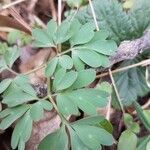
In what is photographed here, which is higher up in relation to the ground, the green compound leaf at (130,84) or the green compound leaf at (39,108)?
the green compound leaf at (39,108)

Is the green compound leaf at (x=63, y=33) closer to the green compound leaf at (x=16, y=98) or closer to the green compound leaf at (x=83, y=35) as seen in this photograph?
the green compound leaf at (x=83, y=35)

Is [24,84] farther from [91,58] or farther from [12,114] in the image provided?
[91,58]

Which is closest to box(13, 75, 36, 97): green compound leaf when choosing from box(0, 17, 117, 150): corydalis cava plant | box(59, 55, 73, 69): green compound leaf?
box(0, 17, 117, 150): corydalis cava plant

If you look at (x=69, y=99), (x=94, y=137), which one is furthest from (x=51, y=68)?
(x=94, y=137)

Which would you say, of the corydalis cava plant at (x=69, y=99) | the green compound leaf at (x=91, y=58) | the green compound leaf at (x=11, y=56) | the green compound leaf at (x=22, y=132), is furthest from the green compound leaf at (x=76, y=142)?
the green compound leaf at (x=11, y=56)

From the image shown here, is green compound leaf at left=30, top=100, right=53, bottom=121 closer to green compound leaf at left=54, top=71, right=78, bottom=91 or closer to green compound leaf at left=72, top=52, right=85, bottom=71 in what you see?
green compound leaf at left=54, top=71, right=78, bottom=91

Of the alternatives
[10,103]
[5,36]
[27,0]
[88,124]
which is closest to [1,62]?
[10,103]

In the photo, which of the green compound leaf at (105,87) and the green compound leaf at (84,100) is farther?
the green compound leaf at (105,87)
